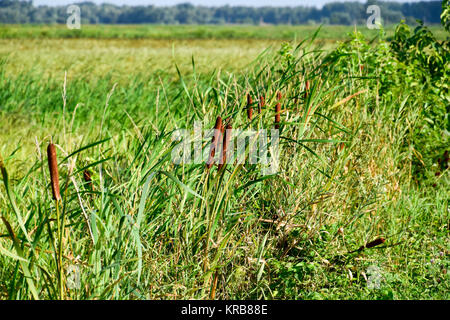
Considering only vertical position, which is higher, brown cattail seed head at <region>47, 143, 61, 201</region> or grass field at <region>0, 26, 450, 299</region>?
brown cattail seed head at <region>47, 143, 61, 201</region>

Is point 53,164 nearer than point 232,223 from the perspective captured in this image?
Yes

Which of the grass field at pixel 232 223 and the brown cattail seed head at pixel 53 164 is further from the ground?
the brown cattail seed head at pixel 53 164

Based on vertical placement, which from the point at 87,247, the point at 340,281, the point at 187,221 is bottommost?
the point at 340,281

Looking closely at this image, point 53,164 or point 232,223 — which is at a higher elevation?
point 53,164

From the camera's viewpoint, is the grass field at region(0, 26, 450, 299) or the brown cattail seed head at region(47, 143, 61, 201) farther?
the grass field at region(0, 26, 450, 299)

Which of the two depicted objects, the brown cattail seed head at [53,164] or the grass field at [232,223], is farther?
the grass field at [232,223]

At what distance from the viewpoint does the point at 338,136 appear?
8.83 feet
